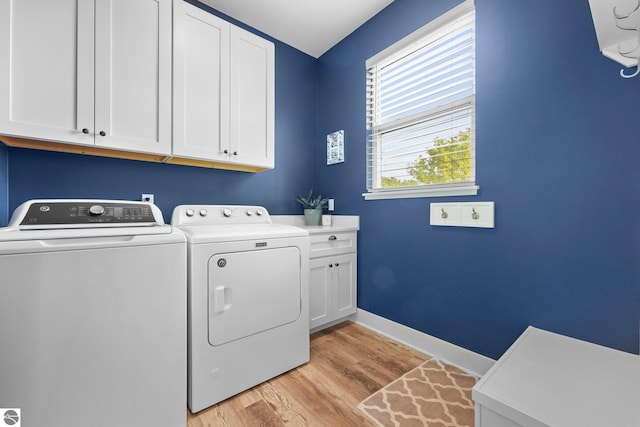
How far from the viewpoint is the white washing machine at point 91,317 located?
2.95 feet

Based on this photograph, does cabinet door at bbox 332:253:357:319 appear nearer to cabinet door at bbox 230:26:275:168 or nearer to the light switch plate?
the light switch plate

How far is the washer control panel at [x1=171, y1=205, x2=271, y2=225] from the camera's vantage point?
1.83 meters

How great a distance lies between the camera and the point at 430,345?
1.84 metres

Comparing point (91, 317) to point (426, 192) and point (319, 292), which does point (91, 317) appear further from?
point (426, 192)

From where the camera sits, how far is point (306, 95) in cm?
278

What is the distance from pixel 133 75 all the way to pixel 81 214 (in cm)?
89

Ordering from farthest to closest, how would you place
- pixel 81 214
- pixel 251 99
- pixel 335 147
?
1. pixel 335 147
2. pixel 251 99
3. pixel 81 214

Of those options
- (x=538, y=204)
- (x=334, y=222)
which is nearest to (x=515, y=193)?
(x=538, y=204)

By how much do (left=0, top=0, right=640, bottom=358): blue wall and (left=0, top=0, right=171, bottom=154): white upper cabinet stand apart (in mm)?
376

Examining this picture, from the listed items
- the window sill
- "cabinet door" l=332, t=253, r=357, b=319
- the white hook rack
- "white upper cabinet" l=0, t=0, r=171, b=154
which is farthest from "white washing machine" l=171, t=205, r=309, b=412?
the white hook rack

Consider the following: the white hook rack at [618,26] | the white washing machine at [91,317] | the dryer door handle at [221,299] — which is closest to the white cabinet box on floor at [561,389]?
the white hook rack at [618,26]

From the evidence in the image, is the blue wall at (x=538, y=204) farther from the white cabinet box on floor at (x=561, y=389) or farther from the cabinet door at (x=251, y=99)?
the cabinet door at (x=251, y=99)

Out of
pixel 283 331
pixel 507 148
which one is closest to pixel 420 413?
pixel 283 331

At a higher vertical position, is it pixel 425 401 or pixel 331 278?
pixel 331 278
